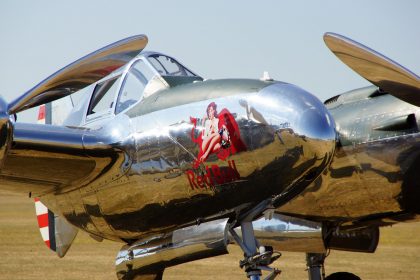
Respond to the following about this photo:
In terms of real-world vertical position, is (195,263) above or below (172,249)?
below

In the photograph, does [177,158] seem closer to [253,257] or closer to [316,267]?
[253,257]

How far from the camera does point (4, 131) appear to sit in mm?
9266

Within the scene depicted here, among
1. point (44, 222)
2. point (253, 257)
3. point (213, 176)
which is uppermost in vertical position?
point (213, 176)

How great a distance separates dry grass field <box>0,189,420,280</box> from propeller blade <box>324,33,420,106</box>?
1004cm

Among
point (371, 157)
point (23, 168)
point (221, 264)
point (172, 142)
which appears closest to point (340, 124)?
point (371, 157)

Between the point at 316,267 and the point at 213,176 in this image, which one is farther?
the point at 316,267

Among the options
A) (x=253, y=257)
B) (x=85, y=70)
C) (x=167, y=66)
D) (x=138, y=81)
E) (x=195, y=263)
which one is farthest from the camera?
(x=195, y=263)

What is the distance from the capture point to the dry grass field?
69.1 feet

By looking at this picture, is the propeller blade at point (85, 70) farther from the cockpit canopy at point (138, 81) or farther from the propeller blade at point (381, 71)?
the propeller blade at point (381, 71)

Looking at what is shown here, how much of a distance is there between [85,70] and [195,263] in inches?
547

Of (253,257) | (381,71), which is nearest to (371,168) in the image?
(381,71)

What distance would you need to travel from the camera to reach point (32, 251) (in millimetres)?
28328

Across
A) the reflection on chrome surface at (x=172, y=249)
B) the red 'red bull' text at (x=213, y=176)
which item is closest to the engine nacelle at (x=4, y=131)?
the red 'red bull' text at (x=213, y=176)

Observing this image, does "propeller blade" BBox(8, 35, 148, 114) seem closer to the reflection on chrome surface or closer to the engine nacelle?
the engine nacelle
